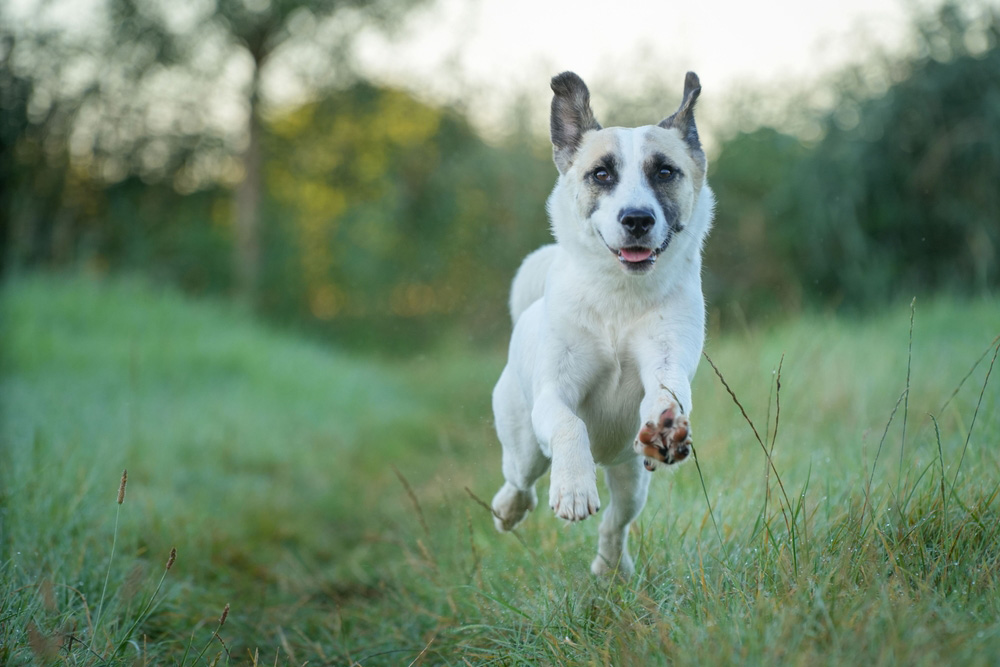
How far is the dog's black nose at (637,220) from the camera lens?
346 centimetres

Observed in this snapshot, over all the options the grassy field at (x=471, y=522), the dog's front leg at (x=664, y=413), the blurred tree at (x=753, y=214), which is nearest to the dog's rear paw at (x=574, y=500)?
the dog's front leg at (x=664, y=413)

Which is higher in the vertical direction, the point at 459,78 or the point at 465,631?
the point at 459,78

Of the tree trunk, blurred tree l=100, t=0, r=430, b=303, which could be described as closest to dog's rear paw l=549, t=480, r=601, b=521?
the tree trunk

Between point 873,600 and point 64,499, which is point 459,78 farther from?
point 873,600

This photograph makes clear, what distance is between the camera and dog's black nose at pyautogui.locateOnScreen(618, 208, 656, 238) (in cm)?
346

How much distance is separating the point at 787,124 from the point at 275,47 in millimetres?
9659

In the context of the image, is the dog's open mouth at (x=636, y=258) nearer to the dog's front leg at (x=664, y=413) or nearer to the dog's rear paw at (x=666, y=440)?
the dog's front leg at (x=664, y=413)

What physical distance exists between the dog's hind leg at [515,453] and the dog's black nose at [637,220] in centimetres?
104

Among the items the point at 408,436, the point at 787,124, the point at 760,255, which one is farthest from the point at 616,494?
the point at 787,124

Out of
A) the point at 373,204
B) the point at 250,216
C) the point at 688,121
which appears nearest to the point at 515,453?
the point at 688,121

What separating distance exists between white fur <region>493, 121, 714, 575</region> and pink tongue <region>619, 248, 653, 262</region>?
0.17 ft

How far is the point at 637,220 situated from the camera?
136 inches

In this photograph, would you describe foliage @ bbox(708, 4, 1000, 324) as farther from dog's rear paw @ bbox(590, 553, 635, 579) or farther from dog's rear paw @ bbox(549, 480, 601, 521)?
dog's rear paw @ bbox(549, 480, 601, 521)

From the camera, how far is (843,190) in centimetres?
1285
